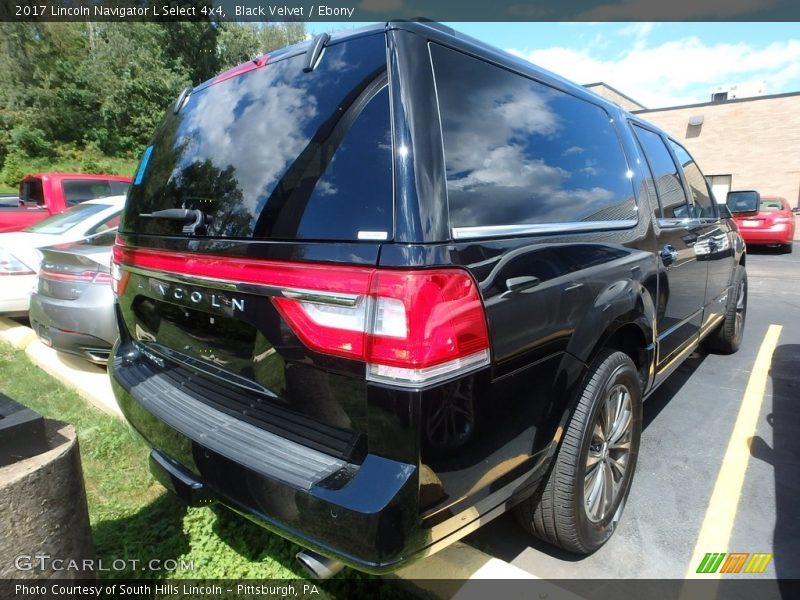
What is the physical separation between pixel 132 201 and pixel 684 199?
11.1 ft

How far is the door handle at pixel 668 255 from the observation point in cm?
281

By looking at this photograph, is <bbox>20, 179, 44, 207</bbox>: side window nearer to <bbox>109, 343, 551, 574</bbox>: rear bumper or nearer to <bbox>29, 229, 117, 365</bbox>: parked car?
<bbox>29, 229, 117, 365</bbox>: parked car

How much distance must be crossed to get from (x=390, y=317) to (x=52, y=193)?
8.33 m

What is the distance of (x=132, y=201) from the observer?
2.47 m

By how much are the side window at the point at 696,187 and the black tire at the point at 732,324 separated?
870 mm

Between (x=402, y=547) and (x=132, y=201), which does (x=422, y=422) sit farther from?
(x=132, y=201)

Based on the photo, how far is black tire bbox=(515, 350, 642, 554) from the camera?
197 cm

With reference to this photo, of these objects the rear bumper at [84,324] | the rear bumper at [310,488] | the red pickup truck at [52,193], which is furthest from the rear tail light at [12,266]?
the rear bumper at [310,488]

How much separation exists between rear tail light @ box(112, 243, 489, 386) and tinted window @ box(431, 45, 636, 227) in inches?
10.5

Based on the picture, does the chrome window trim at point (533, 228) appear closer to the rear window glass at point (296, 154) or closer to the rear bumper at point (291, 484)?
the rear window glass at point (296, 154)

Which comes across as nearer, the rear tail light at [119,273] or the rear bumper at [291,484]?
the rear bumper at [291,484]

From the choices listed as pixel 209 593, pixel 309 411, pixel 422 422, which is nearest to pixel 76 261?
pixel 209 593

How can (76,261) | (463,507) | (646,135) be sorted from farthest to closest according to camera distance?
(76,261) < (646,135) < (463,507)

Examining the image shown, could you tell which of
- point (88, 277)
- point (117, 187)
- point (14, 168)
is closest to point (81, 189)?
point (117, 187)
